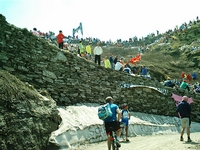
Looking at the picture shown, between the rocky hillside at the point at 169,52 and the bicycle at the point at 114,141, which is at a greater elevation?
the rocky hillside at the point at 169,52

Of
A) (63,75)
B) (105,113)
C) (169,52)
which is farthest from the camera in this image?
(169,52)

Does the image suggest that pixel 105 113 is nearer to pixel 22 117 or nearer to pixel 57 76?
pixel 22 117

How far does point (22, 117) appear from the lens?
7211 mm

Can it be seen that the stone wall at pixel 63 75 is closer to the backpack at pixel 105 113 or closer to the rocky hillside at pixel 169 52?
the backpack at pixel 105 113

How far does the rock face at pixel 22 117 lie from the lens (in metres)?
6.70

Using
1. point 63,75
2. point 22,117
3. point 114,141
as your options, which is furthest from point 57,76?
point 114,141

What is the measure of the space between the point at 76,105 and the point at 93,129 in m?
1.87

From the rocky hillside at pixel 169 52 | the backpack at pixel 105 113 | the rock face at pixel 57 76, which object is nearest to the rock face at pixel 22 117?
the rock face at pixel 57 76

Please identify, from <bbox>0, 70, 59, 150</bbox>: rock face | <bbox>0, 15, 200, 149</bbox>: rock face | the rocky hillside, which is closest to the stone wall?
<bbox>0, 15, 200, 149</bbox>: rock face

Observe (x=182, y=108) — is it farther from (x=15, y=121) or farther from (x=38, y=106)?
(x=15, y=121)

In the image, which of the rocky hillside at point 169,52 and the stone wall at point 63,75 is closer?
the stone wall at point 63,75

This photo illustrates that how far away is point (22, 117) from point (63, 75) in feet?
15.8

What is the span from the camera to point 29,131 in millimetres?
7164

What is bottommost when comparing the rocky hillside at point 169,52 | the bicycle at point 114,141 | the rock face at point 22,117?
the bicycle at point 114,141
